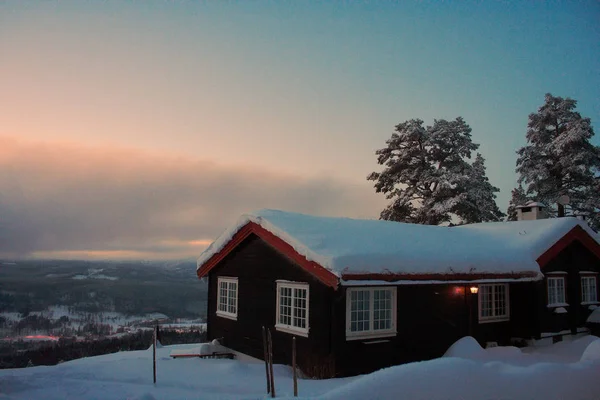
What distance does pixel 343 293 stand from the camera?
1152cm

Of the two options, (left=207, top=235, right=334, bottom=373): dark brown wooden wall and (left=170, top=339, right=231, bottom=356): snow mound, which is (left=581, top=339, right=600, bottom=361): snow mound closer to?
(left=207, top=235, right=334, bottom=373): dark brown wooden wall

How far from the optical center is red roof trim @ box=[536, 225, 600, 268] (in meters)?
16.1

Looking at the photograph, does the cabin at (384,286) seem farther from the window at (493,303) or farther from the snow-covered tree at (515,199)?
the snow-covered tree at (515,199)

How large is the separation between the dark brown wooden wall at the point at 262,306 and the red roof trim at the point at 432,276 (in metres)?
0.86

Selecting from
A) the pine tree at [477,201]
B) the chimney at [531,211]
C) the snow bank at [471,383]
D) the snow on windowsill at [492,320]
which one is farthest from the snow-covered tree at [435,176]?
the snow bank at [471,383]

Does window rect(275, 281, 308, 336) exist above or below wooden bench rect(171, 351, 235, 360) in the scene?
above

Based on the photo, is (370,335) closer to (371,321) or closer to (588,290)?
(371,321)

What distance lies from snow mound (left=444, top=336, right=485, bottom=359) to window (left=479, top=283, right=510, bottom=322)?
1.56 meters

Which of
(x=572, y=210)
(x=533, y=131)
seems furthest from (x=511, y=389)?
(x=533, y=131)

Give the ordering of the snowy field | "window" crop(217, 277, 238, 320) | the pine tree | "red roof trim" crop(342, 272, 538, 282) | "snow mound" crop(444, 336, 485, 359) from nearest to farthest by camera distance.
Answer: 1. the snowy field
2. "red roof trim" crop(342, 272, 538, 282)
3. "snow mound" crop(444, 336, 485, 359)
4. "window" crop(217, 277, 238, 320)
5. the pine tree

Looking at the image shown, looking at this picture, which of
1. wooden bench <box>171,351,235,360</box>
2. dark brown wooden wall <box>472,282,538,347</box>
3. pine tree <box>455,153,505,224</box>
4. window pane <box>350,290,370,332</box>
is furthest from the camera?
pine tree <box>455,153,505,224</box>

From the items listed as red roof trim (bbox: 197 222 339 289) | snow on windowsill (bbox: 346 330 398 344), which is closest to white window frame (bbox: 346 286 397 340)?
snow on windowsill (bbox: 346 330 398 344)

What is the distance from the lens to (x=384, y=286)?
40.3 ft

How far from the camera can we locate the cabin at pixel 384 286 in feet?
38.0
